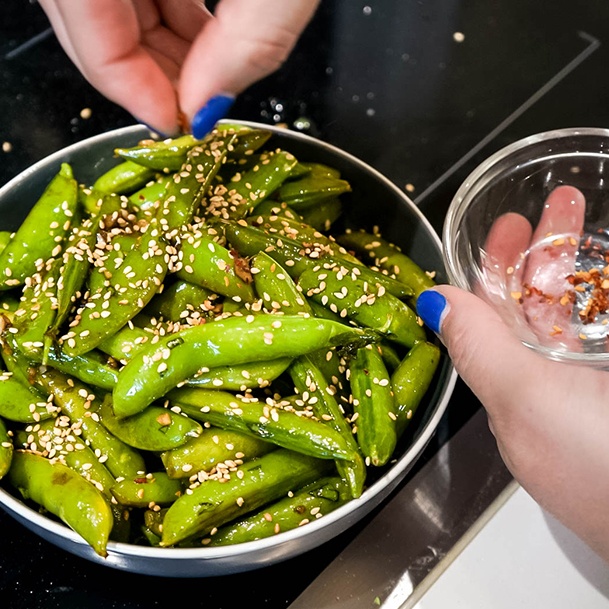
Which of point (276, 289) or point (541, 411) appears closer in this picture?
point (541, 411)

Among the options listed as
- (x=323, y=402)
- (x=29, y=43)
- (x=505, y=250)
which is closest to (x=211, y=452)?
(x=323, y=402)

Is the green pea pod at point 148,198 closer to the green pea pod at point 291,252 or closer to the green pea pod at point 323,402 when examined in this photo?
the green pea pod at point 291,252

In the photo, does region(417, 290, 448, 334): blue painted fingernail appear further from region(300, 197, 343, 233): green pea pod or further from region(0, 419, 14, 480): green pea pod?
region(0, 419, 14, 480): green pea pod

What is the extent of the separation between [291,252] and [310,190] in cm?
21

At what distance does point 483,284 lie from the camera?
1.50 meters

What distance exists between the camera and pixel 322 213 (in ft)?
5.17

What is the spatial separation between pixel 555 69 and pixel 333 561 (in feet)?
5.05

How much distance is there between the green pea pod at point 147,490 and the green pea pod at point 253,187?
1.71 feet

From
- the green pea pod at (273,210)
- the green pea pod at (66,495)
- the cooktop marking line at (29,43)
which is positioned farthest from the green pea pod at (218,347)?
the cooktop marking line at (29,43)

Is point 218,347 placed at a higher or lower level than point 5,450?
higher

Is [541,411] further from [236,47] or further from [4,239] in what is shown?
[4,239]

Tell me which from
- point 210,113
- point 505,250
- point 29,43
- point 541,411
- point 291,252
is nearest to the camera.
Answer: point 541,411

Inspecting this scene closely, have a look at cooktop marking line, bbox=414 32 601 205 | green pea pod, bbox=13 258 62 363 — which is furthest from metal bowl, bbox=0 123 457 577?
cooktop marking line, bbox=414 32 601 205

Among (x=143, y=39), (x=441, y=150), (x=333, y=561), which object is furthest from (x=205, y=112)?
(x=441, y=150)
